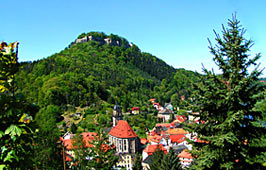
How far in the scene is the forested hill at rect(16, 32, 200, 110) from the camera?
8819 cm

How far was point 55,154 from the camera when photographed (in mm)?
13242

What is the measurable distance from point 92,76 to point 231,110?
106172 mm

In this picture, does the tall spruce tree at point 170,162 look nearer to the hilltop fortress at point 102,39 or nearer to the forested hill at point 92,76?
the forested hill at point 92,76

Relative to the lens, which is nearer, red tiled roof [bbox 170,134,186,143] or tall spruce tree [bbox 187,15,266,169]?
tall spruce tree [bbox 187,15,266,169]

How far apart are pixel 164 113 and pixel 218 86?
3367 inches

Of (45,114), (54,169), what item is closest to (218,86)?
(54,169)

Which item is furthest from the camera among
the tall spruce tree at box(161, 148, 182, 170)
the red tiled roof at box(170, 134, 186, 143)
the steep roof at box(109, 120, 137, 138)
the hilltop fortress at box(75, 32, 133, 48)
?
the hilltop fortress at box(75, 32, 133, 48)

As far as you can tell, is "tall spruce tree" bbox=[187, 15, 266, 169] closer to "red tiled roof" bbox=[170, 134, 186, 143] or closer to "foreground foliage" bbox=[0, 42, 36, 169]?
"foreground foliage" bbox=[0, 42, 36, 169]

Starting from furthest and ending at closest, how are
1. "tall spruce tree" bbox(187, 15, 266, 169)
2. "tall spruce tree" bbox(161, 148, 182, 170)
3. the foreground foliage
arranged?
"tall spruce tree" bbox(161, 148, 182, 170), "tall spruce tree" bbox(187, 15, 266, 169), the foreground foliage

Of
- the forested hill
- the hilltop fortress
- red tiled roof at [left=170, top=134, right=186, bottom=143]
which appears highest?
the hilltop fortress

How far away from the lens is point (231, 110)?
26.4 ft

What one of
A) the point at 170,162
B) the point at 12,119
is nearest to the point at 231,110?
the point at 12,119

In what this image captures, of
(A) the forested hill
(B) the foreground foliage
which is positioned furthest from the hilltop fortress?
(B) the foreground foliage

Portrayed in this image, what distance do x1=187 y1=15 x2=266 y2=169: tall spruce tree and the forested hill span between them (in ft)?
132
